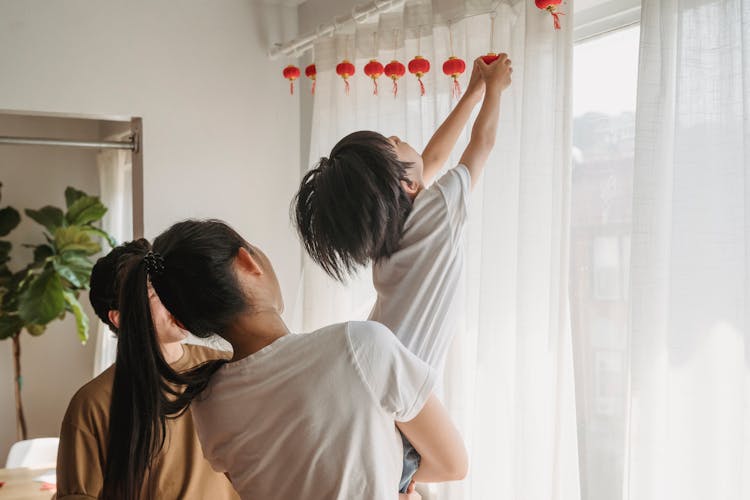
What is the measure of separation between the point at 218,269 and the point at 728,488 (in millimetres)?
971

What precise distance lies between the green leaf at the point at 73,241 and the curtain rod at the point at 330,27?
1.85 meters

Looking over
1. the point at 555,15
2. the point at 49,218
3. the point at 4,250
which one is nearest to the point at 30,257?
the point at 4,250

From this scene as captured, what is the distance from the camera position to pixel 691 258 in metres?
1.41

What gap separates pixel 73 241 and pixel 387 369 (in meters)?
3.75

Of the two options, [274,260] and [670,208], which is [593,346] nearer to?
[670,208]

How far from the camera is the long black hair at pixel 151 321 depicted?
3.43 ft

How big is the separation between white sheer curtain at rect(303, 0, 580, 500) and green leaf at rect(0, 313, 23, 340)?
9.84 ft

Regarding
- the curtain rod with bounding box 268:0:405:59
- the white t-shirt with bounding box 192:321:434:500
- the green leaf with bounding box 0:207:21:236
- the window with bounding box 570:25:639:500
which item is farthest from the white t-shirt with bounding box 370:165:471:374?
the green leaf with bounding box 0:207:21:236

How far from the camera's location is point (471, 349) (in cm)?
210

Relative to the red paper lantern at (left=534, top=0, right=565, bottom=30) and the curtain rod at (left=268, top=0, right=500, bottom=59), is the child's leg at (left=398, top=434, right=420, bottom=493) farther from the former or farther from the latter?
the curtain rod at (left=268, top=0, right=500, bottom=59)

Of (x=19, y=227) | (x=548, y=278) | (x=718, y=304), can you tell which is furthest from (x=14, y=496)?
(x=19, y=227)

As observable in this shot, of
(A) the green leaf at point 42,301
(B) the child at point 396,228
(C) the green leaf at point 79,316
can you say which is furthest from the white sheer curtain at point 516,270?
(C) the green leaf at point 79,316

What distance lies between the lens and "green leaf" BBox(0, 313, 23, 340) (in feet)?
13.9

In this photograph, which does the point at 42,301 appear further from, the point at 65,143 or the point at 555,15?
the point at 555,15
